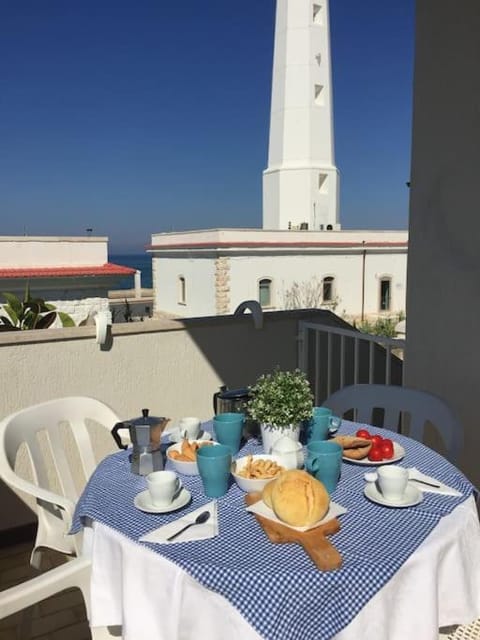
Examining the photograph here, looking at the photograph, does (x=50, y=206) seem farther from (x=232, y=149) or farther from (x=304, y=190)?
(x=304, y=190)

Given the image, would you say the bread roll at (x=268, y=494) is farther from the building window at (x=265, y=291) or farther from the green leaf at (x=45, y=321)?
the building window at (x=265, y=291)

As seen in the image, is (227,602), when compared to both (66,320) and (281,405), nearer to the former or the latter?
(281,405)

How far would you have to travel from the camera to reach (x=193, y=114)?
3516 cm

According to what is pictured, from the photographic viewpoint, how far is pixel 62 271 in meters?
9.23

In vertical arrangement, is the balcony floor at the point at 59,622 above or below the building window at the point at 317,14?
below

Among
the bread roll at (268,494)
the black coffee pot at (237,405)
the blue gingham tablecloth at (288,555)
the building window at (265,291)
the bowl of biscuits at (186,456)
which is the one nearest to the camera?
the blue gingham tablecloth at (288,555)

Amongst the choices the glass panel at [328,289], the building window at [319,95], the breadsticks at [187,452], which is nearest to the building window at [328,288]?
the glass panel at [328,289]

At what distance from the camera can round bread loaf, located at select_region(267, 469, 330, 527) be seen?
1.12 m

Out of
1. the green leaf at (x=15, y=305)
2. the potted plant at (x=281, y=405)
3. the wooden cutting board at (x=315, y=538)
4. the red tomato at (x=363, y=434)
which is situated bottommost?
the wooden cutting board at (x=315, y=538)

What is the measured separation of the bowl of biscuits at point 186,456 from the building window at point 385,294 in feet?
69.2

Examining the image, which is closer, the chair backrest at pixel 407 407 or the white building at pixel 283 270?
the chair backrest at pixel 407 407

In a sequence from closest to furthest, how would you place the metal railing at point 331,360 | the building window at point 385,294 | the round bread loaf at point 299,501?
1. the round bread loaf at point 299,501
2. the metal railing at point 331,360
3. the building window at point 385,294

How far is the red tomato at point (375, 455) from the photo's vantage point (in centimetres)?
154

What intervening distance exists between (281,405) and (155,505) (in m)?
0.47
